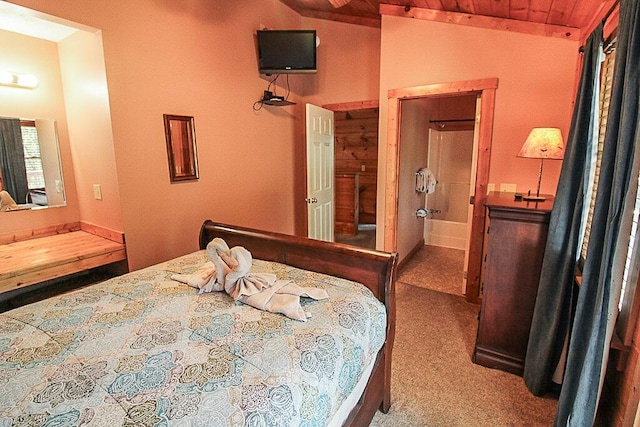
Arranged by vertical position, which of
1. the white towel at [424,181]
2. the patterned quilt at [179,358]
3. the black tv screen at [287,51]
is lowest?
the patterned quilt at [179,358]

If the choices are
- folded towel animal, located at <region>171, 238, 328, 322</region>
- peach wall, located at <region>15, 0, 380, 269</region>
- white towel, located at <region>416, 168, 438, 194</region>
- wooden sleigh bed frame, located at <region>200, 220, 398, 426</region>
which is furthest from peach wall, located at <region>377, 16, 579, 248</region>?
folded towel animal, located at <region>171, 238, 328, 322</region>

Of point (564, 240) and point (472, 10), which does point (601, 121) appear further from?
point (472, 10)

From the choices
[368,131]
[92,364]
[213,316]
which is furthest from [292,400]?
[368,131]

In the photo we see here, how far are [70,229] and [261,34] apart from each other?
2.51 metres

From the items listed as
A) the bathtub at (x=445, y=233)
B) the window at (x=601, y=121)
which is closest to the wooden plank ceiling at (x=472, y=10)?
the window at (x=601, y=121)

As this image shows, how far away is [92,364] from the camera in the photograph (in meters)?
1.07

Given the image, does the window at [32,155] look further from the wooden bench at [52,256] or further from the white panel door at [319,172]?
the white panel door at [319,172]

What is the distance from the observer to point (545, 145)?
213cm

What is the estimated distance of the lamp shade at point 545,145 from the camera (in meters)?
2.11

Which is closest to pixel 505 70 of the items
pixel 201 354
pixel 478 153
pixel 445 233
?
pixel 478 153

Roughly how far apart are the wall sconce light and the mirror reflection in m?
0.24

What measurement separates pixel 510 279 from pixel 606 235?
97cm

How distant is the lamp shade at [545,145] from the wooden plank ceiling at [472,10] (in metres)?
0.70

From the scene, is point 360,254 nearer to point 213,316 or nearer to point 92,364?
point 213,316
